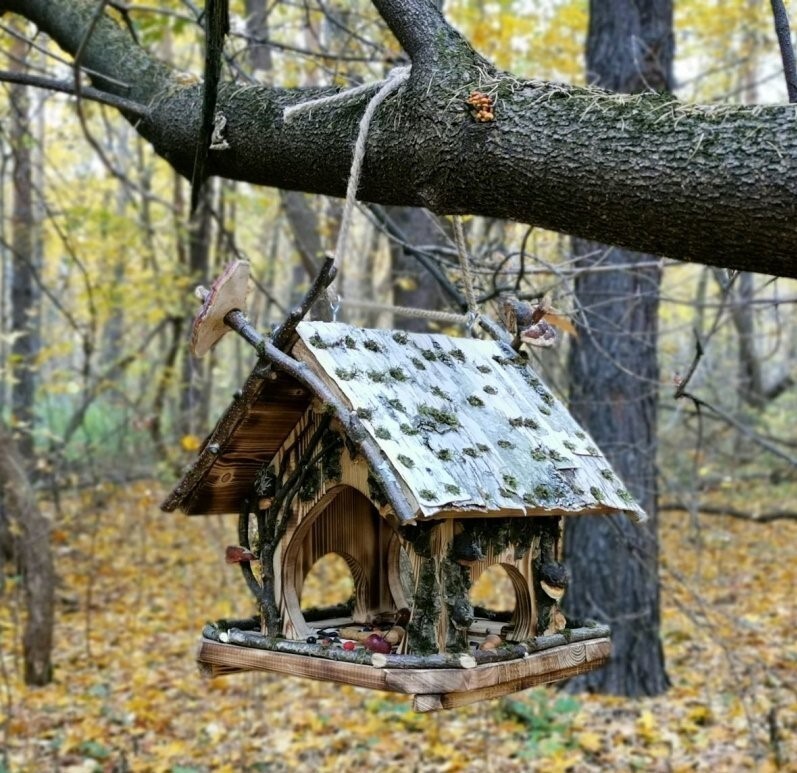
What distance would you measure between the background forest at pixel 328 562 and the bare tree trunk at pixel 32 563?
0.08 metres

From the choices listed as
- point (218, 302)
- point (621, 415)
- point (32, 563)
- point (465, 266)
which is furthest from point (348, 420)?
point (32, 563)

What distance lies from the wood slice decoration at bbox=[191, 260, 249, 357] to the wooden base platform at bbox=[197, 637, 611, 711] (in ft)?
2.72

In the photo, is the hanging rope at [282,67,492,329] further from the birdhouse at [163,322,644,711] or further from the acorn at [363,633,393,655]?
the acorn at [363,633,393,655]

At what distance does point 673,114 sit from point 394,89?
0.77 meters

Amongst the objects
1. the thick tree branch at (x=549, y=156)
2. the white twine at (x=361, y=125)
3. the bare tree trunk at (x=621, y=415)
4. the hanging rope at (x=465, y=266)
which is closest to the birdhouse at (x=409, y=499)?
the hanging rope at (x=465, y=266)

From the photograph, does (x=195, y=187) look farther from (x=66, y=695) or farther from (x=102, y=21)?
(x=66, y=695)

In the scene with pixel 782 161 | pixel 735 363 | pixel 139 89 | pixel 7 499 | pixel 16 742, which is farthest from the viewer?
pixel 735 363

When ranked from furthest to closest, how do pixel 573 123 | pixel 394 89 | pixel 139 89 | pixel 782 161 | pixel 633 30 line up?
pixel 633 30 → pixel 139 89 → pixel 394 89 → pixel 573 123 → pixel 782 161

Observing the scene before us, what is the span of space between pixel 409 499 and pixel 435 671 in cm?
42

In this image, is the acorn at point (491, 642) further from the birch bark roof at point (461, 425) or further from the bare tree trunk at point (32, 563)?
the bare tree trunk at point (32, 563)

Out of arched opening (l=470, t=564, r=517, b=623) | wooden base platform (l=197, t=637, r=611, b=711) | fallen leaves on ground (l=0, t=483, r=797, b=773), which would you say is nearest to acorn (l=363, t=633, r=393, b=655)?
wooden base platform (l=197, t=637, r=611, b=711)

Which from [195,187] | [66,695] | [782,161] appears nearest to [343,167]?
[195,187]

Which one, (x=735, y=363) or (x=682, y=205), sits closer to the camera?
(x=682, y=205)

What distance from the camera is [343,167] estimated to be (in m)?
2.66
